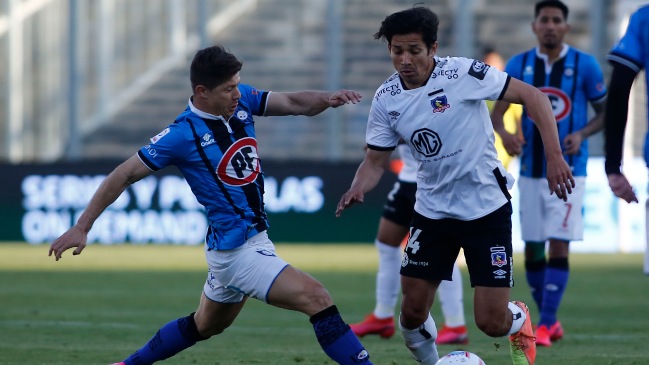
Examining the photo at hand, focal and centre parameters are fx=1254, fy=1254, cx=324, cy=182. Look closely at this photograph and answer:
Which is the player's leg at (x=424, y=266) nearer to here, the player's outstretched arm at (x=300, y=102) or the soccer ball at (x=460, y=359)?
the soccer ball at (x=460, y=359)

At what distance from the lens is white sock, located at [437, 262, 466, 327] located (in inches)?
334

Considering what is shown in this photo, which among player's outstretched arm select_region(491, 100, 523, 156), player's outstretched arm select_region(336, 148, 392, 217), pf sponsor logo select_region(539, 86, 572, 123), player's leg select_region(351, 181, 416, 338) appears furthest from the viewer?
pf sponsor logo select_region(539, 86, 572, 123)

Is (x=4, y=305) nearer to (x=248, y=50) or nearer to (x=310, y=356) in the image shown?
(x=310, y=356)

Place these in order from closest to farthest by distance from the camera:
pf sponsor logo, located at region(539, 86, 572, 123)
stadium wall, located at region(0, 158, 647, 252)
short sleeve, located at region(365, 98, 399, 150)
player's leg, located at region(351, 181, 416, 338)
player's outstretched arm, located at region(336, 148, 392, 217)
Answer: player's outstretched arm, located at region(336, 148, 392, 217)
short sleeve, located at region(365, 98, 399, 150)
player's leg, located at region(351, 181, 416, 338)
pf sponsor logo, located at region(539, 86, 572, 123)
stadium wall, located at region(0, 158, 647, 252)

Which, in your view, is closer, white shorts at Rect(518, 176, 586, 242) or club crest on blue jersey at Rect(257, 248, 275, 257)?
club crest on blue jersey at Rect(257, 248, 275, 257)

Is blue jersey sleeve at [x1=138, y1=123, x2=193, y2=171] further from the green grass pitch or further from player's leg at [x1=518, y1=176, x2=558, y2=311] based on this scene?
player's leg at [x1=518, y1=176, x2=558, y2=311]

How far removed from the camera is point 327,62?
19.4m

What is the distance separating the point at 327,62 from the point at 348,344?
45.0 ft

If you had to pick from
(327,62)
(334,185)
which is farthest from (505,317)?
(327,62)

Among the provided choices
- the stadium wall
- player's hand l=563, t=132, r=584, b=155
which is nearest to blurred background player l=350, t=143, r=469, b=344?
player's hand l=563, t=132, r=584, b=155

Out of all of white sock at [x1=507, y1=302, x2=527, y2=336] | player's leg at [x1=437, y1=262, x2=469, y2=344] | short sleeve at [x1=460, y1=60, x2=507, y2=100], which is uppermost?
short sleeve at [x1=460, y1=60, x2=507, y2=100]

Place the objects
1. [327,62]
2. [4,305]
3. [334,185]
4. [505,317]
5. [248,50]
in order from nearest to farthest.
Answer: [505,317] < [4,305] < [334,185] < [327,62] < [248,50]

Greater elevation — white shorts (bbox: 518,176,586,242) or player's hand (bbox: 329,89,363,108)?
→ player's hand (bbox: 329,89,363,108)

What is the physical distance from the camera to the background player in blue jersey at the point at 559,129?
8797 millimetres
